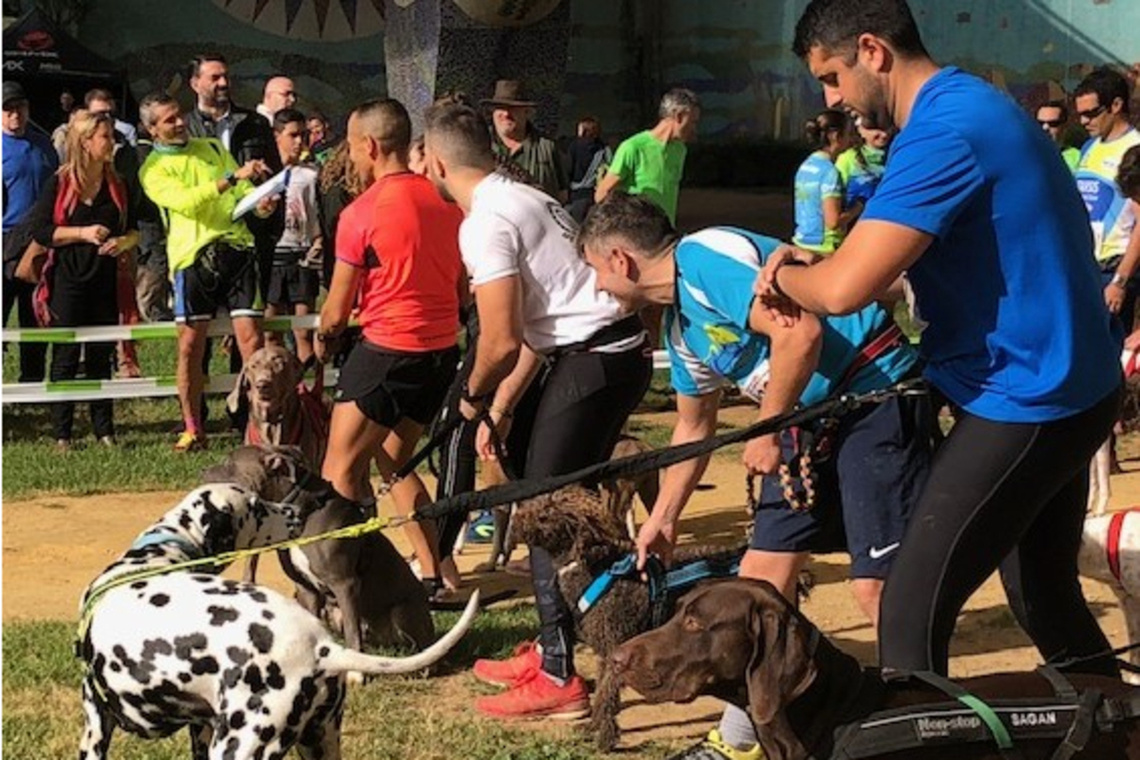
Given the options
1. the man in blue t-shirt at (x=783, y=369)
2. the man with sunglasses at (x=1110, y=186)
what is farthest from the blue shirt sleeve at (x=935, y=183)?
the man with sunglasses at (x=1110, y=186)

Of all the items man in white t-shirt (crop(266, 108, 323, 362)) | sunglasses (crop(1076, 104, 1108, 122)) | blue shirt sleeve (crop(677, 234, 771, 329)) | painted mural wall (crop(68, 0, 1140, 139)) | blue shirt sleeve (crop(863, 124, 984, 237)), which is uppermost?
blue shirt sleeve (crop(863, 124, 984, 237))

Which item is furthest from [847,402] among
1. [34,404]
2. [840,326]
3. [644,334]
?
[34,404]

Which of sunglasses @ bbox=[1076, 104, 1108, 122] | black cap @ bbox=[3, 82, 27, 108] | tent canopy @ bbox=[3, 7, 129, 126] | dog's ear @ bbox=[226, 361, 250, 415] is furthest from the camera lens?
tent canopy @ bbox=[3, 7, 129, 126]

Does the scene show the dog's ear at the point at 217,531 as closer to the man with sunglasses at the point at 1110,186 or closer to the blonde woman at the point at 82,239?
the man with sunglasses at the point at 1110,186

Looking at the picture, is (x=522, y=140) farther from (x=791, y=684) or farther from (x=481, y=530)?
(x=791, y=684)

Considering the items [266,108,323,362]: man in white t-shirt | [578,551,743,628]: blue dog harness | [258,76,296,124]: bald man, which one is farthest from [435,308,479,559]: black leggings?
[258,76,296,124]: bald man

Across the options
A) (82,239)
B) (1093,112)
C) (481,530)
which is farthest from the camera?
(82,239)

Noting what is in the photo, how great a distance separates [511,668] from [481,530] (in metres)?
2.51

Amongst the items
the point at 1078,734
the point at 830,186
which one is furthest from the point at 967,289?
the point at 830,186

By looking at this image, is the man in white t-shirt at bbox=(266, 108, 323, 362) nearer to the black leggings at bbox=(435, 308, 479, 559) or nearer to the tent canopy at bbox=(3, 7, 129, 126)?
the black leggings at bbox=(435, 308, 479, 559)

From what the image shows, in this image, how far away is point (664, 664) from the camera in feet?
13.2

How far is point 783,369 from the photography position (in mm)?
4812

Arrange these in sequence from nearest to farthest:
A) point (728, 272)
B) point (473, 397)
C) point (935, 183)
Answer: point (935, 183) < point (728, 272) < point (473, 397)

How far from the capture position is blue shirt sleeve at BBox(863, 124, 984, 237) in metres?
3.96
